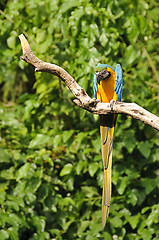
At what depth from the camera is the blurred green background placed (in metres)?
2.90

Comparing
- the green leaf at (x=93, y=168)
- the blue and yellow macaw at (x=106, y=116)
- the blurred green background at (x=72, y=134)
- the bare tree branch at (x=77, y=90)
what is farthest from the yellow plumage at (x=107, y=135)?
the green leaf at (x=93, y=168)

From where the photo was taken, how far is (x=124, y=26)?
9.90 feet

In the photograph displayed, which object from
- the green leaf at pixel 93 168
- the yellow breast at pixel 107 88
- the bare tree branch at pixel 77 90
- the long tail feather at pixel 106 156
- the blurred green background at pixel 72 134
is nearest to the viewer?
the bare tree branch at pixel 77 90

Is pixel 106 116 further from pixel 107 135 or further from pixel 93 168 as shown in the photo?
pixel 93 168

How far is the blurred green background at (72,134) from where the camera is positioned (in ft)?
9.52

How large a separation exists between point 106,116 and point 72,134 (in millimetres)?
962

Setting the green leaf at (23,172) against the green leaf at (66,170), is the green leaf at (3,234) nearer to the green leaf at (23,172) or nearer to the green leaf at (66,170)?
the green leaf at (23,172)

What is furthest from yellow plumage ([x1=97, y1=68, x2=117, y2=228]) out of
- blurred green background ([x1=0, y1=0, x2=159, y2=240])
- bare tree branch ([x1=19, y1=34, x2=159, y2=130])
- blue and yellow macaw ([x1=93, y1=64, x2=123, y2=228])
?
bare tree branch ([x1=19, y1=34, x2=159, y2=130])

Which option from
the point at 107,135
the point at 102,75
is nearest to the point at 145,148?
the point at 107,135

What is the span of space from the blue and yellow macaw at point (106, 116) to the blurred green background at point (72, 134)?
204 millimetres

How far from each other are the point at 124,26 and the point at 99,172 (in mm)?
1342

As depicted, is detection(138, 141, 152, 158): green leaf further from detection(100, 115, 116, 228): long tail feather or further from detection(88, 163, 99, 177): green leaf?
detection(100, 115, 116, 228): long tail feather

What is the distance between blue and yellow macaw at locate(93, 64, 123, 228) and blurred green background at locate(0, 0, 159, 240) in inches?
8.0

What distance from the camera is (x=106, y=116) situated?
2.49m
